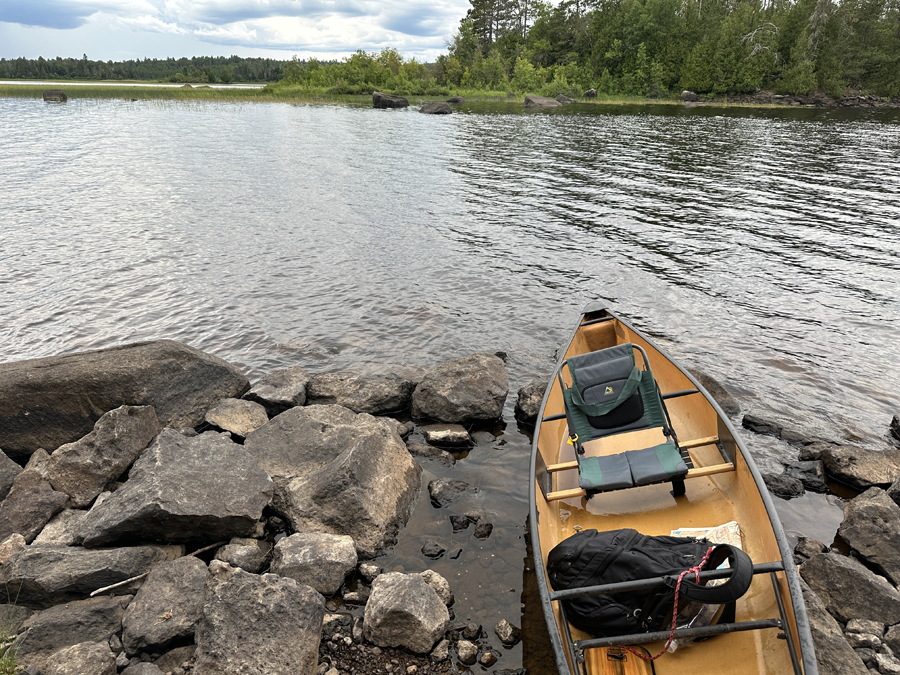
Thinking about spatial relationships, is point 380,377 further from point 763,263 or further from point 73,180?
point 73,180

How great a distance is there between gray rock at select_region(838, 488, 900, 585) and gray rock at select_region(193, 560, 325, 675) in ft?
20.2

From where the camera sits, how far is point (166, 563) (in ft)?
18.5

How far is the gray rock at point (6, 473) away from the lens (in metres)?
6.88

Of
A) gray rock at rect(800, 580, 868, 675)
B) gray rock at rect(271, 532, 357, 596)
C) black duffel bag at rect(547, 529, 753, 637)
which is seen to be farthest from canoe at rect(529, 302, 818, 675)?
gray rock at rect(271, 532, 357, 596)

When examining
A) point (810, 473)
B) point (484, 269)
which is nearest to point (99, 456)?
point (810, 473)

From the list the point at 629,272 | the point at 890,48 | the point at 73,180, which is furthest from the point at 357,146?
the point at 890,48

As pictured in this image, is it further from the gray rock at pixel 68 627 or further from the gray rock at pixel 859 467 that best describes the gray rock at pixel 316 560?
the gray rock at pixel 859 467

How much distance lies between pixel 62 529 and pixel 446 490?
4.62 metres

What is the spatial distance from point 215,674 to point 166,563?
4.92 feet

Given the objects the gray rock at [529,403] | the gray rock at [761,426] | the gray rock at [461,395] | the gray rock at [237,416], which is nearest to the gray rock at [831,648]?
the gray rock at [761,426]

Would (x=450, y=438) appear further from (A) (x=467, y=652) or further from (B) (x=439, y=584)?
(A) (x=467, y=652)

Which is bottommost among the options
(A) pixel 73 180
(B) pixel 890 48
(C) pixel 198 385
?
(C) pixel 198 385

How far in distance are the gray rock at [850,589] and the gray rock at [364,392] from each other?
6333mm

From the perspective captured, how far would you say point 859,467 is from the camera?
7.67m
